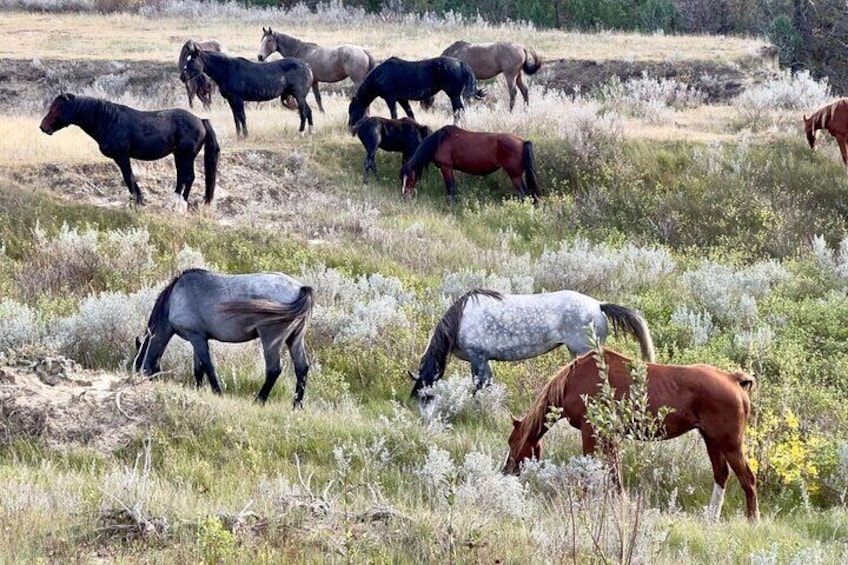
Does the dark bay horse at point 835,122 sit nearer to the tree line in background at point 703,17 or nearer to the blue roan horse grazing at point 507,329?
the blue roan horse grazing at point 507,329

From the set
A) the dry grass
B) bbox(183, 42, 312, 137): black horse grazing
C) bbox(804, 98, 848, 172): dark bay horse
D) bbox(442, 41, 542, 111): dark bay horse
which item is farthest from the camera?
the dry grass

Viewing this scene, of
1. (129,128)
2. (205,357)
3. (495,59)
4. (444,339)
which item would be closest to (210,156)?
(129,128)

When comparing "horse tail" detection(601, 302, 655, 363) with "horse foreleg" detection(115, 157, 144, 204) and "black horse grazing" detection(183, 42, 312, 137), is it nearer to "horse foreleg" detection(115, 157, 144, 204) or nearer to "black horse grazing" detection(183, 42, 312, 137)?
"horse foreleg" detection(115, 157, 144, 204)

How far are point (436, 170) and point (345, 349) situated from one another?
806cm

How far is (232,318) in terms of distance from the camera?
895 centimetres

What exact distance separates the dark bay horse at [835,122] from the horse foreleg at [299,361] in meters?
11.6

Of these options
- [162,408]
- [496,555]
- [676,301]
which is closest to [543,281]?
[676,301]

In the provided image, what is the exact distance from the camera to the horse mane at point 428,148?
1659 centimetres

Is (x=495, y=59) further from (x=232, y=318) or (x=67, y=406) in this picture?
(x=67, y=406)

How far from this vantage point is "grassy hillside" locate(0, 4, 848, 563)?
544 cm

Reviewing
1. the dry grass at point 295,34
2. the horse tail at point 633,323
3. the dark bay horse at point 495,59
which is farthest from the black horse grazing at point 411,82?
the horse tail at point 633,323

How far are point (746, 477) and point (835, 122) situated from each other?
12.1 meters

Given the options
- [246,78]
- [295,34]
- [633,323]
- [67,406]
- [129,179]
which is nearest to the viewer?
[67,406]

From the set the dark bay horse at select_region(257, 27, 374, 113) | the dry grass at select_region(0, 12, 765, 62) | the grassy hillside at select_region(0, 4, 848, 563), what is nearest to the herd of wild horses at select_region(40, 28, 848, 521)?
the grassy hillside at select_region(0, 4, 848, 563)
